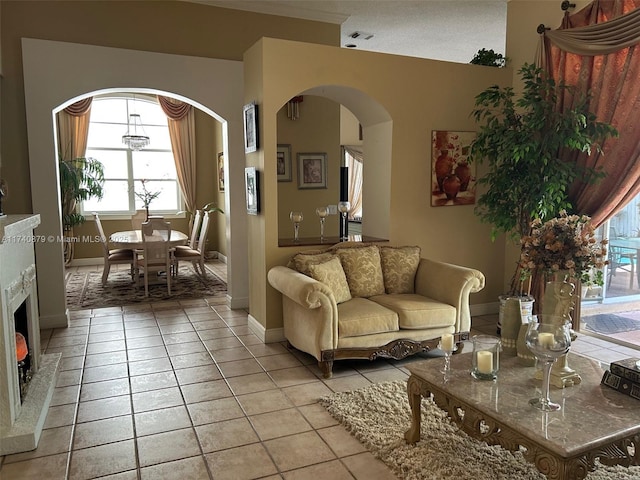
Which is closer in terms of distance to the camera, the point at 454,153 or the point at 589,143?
the point at 589,143

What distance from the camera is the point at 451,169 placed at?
487 cm

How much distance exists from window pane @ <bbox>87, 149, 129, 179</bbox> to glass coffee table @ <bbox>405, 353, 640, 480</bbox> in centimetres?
816

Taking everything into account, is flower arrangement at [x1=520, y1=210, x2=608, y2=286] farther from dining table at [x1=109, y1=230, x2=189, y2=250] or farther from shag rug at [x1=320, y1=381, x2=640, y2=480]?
dining table at [x1=109, y1=230, x2=189, y2=250]

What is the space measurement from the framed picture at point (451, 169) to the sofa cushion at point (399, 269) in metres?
0.86

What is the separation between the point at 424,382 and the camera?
96.7 inches

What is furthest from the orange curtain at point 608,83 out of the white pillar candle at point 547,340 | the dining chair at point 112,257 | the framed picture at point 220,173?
the framed picture at point 220,173

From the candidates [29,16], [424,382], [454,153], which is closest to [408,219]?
[454,153]

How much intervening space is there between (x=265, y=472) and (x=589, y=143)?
11.3ft

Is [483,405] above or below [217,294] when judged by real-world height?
above

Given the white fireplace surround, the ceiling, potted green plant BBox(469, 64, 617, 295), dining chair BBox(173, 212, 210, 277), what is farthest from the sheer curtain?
the white fireplace surround

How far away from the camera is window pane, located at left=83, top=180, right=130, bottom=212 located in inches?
352

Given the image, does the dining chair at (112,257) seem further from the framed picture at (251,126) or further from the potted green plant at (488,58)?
the potted green plant at (488,58)

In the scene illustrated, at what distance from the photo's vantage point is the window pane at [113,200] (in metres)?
8.95

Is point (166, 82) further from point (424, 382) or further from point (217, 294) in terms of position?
point (424, 382)
